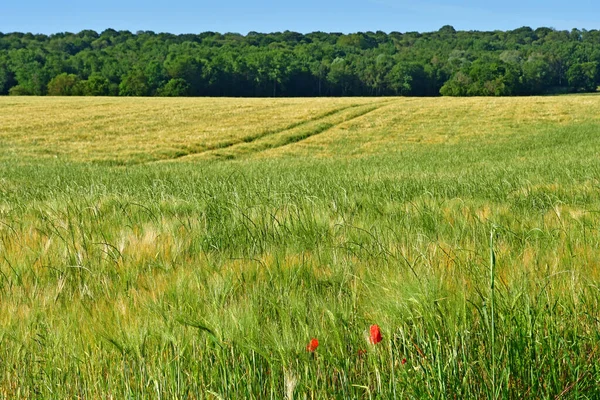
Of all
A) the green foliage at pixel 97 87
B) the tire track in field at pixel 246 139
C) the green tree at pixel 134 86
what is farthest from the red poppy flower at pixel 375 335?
the green foliage at pixel 97 87

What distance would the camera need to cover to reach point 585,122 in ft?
122

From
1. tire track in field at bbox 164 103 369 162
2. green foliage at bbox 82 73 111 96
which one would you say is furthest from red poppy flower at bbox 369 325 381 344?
green foliage at bbox 82 73 111 96

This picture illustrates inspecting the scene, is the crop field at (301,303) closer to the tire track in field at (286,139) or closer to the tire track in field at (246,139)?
the tire track in field at (246,139)

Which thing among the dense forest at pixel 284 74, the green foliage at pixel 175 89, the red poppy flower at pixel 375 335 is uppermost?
the dense forest at pixel 284 74

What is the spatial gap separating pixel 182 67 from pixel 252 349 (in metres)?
101

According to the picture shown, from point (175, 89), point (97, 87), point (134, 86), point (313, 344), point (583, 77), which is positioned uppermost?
point (583, 77)

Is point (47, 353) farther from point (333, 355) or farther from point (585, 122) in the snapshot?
point (585, 122)

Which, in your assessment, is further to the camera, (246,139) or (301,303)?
(246,139)

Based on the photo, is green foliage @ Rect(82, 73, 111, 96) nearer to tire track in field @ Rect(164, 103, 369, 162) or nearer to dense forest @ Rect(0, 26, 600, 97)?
dense forest @ Rect(0, 26, 600, 97)

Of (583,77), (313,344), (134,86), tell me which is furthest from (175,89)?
(313,344)

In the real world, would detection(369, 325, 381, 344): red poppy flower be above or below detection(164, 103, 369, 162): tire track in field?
above

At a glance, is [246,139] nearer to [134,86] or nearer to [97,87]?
[134,86]

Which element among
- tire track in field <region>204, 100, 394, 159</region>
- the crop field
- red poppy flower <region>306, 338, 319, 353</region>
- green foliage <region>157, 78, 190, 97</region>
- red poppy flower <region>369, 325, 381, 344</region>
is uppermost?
green foliage <region>157, 78, 190, 97</region>

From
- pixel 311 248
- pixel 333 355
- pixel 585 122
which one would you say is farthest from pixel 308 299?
pixel 585 122
